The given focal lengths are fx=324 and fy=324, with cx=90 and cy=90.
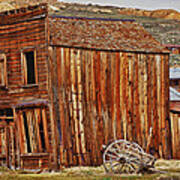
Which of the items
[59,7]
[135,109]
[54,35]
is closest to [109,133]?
[135,109]

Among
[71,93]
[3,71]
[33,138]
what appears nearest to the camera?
[33,138]

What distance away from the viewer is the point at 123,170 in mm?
15688

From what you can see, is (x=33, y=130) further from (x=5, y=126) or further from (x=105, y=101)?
(x=105, y=101)

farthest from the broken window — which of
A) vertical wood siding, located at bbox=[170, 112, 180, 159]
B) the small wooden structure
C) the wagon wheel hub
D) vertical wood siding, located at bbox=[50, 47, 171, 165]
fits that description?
the small wooden structure

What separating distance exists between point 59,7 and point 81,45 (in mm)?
82911

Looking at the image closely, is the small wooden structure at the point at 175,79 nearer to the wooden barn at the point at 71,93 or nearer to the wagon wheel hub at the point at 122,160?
the wooden barn at the point at 71,93

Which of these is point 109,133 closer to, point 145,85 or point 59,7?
point 145,85

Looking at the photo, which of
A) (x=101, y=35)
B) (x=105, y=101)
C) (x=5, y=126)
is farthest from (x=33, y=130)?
(x=101, y=35)

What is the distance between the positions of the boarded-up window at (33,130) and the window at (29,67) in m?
1.70

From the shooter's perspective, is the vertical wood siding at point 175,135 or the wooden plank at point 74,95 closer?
the wooden plank at point 74,95

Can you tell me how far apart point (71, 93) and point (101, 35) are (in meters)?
4.39

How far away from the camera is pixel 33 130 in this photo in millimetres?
17250

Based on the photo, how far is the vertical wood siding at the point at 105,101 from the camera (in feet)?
56.9

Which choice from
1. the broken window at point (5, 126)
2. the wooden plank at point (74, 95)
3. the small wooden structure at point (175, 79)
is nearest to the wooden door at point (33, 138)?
the broken window at point (5, 126)
